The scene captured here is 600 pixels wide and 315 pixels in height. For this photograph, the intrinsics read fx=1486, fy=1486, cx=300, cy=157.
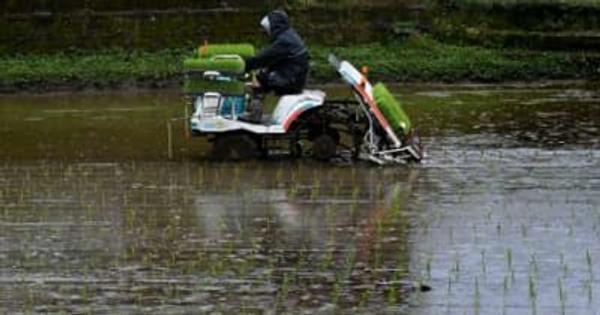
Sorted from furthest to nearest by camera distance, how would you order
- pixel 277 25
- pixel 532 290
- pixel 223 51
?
1. pixel 223 51
2. pixel 277 25
3. pixel 532 290

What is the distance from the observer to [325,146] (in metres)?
14.8

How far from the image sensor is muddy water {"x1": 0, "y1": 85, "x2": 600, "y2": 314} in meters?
8.70

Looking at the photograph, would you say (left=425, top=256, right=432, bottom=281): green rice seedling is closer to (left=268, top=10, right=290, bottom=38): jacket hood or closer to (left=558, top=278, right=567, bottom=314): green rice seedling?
(left=558, top=278, right=567, bottom=314): green rice seedling

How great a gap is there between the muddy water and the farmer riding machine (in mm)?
239

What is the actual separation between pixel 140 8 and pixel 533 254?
18.9 metres

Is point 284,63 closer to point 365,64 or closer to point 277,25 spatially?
point 277,25

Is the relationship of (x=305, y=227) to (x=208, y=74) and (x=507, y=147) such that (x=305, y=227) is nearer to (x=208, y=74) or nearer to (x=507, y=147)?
(x=208, y=74)

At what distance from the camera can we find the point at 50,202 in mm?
12430

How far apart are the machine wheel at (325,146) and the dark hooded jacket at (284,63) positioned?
54 cm

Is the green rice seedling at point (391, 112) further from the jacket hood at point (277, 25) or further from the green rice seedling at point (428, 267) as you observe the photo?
the green rice seedling at point (428, 267)

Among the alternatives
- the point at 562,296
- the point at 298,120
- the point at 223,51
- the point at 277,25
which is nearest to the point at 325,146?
the point at 298,120

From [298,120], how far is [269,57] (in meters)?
0.71

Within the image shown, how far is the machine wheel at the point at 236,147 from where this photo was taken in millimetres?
14938

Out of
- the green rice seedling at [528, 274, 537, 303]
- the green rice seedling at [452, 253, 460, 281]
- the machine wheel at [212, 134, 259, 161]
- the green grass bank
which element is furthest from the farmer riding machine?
the green grass bank
